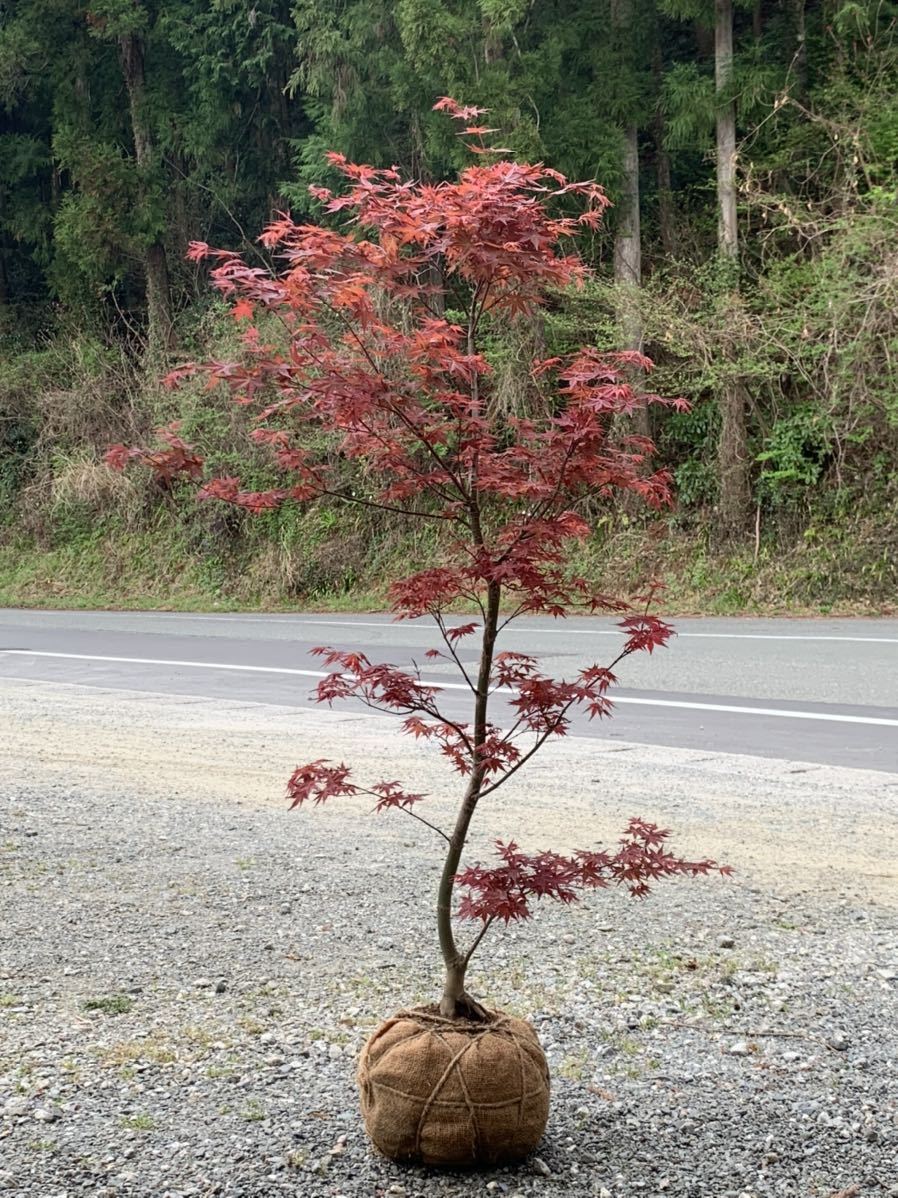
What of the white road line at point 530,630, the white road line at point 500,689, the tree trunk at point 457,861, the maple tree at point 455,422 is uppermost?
the maple tree at point 455,422

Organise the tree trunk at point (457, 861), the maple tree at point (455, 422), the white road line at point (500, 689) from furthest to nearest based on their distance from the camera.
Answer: the white road line at point (500, 689), the tree trunk at point (457, 861), the maple tree at point (455, 422)

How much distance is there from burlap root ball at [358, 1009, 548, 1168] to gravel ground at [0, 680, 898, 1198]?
80mm

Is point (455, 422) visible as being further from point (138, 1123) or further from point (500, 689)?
point (500, 689)

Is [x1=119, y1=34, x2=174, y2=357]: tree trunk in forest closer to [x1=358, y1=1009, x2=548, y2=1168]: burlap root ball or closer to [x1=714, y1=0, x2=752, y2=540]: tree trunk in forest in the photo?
[x1=714, y1=0, x2=752, y2=540]: tree trunk in forest

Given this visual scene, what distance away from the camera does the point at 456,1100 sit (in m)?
3.38

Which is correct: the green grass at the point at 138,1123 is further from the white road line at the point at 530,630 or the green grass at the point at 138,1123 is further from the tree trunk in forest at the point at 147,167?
the tree trunk in forest at the point at 147,167

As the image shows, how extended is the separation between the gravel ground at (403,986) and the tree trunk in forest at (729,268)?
43.2ft

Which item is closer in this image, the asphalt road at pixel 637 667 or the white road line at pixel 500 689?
the asphalt road at pixel 637 667

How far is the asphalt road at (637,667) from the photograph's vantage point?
9297 millimetres

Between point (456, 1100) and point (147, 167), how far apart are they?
94.7ft

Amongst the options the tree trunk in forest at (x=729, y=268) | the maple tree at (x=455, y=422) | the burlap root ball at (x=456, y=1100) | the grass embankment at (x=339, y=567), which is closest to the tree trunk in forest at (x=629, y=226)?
the tree trunk in forest at (x=729, y=268)

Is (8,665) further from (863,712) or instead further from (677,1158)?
(677,1158)

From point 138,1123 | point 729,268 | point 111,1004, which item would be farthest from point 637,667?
point 729,268

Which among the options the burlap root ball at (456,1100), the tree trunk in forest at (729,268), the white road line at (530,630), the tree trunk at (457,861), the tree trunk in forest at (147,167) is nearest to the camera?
the burlap root ball at (456,1100)
